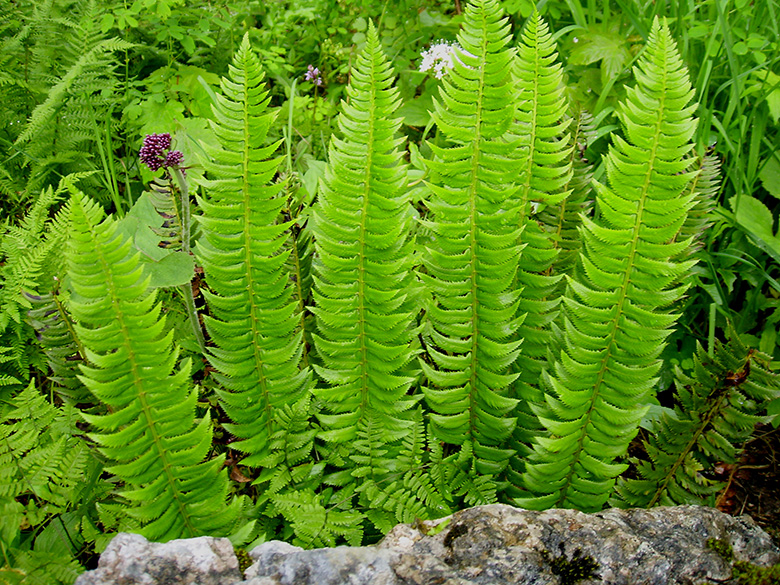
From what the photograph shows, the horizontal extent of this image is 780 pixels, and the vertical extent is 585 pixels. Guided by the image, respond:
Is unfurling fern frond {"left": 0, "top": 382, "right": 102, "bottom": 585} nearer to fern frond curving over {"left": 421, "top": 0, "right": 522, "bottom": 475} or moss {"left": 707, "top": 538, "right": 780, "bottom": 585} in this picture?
fern frond curving over {"left": 421, "top": 0, "right": 522, "bottom": 475}

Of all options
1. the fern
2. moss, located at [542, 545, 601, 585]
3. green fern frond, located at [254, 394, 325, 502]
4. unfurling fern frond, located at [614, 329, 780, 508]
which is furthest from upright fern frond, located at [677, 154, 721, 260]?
the fern

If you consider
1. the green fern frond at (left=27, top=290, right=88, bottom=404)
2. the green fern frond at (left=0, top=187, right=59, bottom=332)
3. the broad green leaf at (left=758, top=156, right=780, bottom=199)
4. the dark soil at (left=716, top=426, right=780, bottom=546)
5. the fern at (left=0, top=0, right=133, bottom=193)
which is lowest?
the dark soil at (left=716, top=426, right=780, bottom=546)

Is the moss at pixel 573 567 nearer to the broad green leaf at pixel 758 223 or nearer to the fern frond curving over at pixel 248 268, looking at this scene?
the fern frond curving over at pixel 248 268

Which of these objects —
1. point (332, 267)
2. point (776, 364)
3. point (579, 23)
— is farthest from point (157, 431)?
point (579, 23)

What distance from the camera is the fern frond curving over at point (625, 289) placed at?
1505 millimetres

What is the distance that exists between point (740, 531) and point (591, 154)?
192 centimetres

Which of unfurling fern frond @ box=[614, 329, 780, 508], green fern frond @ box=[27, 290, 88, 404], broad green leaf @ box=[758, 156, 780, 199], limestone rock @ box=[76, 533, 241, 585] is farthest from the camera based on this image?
broad green leaf @ box=[758, 156, 780, 199]

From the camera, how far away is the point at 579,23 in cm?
304

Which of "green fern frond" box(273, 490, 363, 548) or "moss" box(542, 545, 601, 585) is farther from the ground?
"moss" box(542, 545, 601, 585)

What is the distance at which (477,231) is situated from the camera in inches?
64.2

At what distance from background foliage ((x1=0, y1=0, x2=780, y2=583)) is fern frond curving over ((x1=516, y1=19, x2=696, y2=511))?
8.0 inches

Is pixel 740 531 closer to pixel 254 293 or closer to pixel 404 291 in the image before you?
pixel 404 291

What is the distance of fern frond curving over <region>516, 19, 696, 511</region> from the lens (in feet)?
4.94

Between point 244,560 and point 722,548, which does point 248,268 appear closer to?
point 244,560
